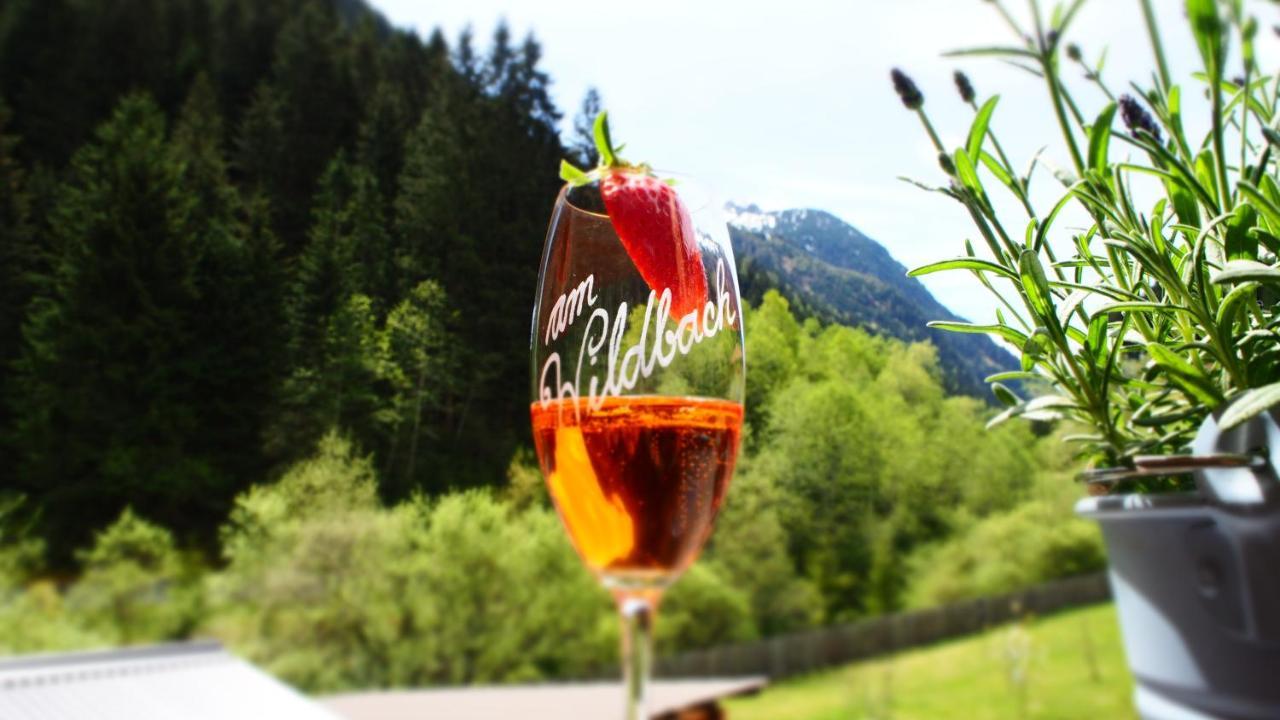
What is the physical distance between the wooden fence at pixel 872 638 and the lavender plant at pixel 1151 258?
1839 millimetres

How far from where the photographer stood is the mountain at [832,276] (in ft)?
4.51

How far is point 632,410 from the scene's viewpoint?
0.31m

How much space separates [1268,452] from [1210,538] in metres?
0.03

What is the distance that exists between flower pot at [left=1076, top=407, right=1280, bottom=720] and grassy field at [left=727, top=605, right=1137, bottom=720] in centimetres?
201

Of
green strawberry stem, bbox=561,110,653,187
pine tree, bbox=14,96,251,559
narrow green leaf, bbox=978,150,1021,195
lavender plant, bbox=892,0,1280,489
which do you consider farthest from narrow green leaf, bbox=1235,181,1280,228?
pine tree, bbox=14,96,251,559

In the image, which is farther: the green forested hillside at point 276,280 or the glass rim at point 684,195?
the green forested hillside at point 276,280

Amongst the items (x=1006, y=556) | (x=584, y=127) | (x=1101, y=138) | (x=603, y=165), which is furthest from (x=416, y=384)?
(x=1101, y=138)

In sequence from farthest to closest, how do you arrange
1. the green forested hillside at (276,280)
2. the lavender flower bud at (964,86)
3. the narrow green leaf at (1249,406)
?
the green forested hillside at (276,280), the lavender flower bud at (964,86), the narrow green leaf at (1249,406)

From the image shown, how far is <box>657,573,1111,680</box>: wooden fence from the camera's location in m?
2.13

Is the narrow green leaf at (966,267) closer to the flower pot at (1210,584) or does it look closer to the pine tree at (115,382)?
the flower pot at (1210,584)

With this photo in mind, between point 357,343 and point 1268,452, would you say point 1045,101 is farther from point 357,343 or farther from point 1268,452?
point 357,343

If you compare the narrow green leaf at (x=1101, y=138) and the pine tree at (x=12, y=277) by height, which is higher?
the pine tree at (x=12, y=277)

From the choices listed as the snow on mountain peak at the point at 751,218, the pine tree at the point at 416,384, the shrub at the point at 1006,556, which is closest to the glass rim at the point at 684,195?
the snow on mountain peak at the point at 751,218

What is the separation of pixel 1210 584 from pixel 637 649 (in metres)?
0.18
